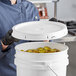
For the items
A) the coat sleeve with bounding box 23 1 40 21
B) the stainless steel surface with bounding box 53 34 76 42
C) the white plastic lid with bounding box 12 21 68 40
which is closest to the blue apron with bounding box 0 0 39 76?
the coat sleeve with bounding box 23 1 40 21

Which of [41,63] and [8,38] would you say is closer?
[41,63]

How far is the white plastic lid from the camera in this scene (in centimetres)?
99

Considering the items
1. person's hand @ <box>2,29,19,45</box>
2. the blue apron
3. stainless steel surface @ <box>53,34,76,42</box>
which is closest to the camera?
person's hand @ <box>2,29,19,45</box>

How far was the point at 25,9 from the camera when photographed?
158 centimetres

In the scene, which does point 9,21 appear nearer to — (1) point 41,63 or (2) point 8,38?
(2) point 8,38

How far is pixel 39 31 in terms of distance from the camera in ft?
3.34

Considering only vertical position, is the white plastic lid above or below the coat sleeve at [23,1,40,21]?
above

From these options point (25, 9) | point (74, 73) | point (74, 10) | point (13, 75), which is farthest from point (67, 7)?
point (13, 75)

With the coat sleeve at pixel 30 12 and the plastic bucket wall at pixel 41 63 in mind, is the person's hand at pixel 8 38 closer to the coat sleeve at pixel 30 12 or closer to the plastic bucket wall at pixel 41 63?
the plastic bucket wall at pixel 41 63

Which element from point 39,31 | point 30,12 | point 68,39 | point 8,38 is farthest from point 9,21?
point 68,39

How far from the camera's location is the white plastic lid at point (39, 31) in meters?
0.99

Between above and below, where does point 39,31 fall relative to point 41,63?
above

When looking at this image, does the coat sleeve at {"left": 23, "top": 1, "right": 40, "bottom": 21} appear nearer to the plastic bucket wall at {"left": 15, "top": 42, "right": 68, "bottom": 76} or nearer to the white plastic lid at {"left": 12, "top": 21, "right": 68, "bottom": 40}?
the white plastic lid at {"left": 12, "top": 21, "right": 68, "bottom": 40}

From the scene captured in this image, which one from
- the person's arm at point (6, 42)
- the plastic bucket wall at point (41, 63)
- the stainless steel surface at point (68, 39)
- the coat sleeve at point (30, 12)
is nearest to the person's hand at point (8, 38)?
the person's arm at point (6, 42)
